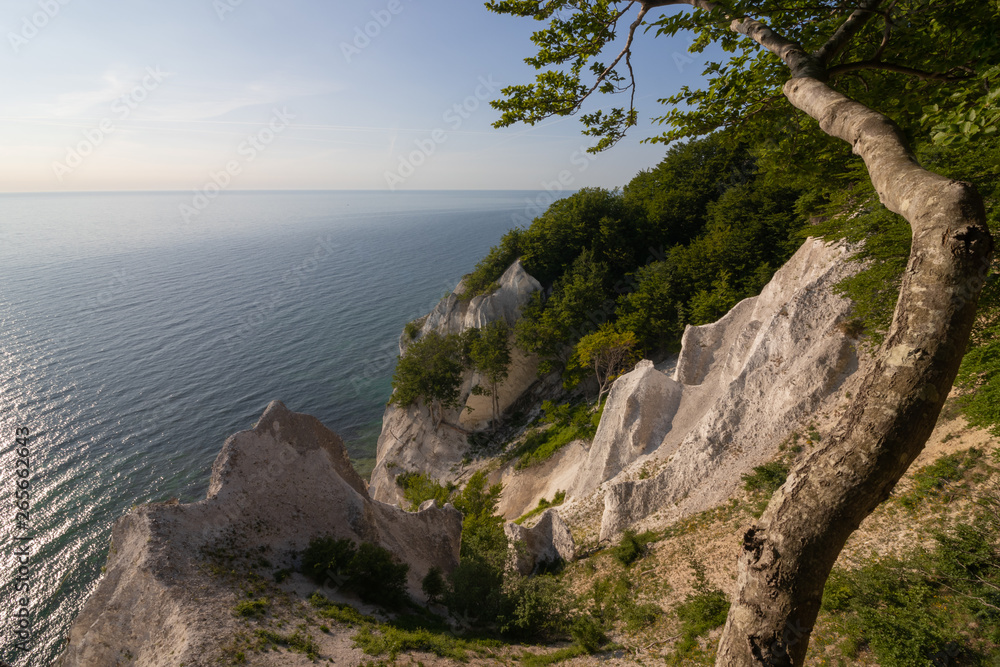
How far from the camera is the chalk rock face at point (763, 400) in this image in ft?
54.6

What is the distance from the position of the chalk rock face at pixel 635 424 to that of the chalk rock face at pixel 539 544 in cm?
398

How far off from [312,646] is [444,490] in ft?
83.6

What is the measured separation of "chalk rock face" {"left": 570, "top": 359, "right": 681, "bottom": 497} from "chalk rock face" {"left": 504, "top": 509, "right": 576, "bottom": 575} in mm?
3976

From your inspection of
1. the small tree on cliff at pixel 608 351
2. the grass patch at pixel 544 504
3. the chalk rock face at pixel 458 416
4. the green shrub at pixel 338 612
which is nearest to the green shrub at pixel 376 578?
the green shrub at pixel 338 612

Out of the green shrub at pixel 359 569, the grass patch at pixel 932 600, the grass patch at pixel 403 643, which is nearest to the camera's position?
the grass patch at pixel 932 600

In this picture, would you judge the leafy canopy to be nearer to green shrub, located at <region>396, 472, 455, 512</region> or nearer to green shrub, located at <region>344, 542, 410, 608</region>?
green shrub, located at <region>344, 542, 410, 608</region>

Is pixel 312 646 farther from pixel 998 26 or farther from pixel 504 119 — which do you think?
pixel 998 26

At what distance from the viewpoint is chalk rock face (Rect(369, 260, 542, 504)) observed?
42094 millimetres

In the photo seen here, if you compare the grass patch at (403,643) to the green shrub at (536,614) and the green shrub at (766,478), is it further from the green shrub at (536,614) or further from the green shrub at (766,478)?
the green shrub at (766,478)

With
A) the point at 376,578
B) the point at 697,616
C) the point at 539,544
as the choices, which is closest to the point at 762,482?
the point at 697,616

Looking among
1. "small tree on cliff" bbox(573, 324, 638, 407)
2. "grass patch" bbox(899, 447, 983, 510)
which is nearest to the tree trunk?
"grass patch" bbox(899, 447, 983, 510)

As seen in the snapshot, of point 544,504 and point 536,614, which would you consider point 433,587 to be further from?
point 544,504

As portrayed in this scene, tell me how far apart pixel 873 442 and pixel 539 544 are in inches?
780

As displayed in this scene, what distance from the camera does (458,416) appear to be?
4625cm
